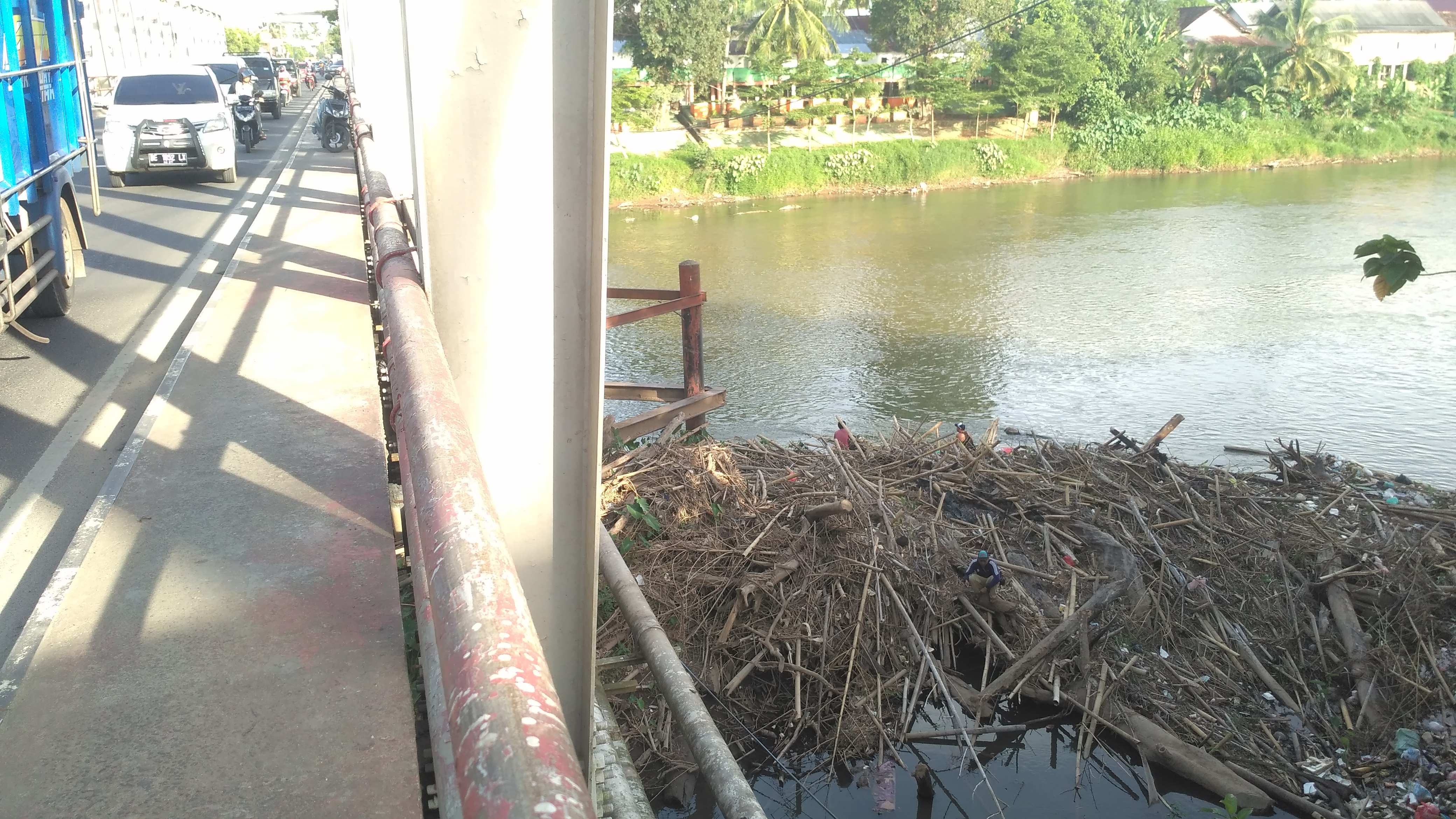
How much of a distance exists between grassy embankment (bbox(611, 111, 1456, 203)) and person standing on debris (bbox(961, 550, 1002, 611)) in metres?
24.6

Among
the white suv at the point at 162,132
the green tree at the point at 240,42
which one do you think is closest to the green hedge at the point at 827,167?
the white suv at the point at 162,132

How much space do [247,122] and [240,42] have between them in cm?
6332

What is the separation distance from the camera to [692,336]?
30.3 feet

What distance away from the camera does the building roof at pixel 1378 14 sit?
192 ft

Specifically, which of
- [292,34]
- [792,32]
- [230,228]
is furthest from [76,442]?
[292,34]

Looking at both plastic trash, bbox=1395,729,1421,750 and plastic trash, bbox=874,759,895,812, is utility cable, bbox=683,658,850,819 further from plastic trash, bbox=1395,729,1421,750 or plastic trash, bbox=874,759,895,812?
plastic trash, bbox=1395,729,1421,750

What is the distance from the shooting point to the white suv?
51.6 feet

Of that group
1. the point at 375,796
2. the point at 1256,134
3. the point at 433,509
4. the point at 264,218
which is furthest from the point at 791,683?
the point at 1256,134

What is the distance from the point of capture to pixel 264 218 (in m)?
11.5

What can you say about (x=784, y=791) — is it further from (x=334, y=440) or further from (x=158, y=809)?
(x=158, y=809)

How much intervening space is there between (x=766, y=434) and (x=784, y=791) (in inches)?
244

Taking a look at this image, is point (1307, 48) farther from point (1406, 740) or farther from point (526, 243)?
point (526, 243)

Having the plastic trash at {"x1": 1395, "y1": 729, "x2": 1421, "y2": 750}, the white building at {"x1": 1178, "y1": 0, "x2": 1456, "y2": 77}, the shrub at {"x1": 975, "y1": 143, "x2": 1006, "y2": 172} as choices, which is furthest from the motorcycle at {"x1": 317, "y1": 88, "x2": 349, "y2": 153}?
the white building at {"x1": 1178, "y1": 0, "x2": 1456, "y2": 77}

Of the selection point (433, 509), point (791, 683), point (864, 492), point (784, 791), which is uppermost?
point (433, 509)
